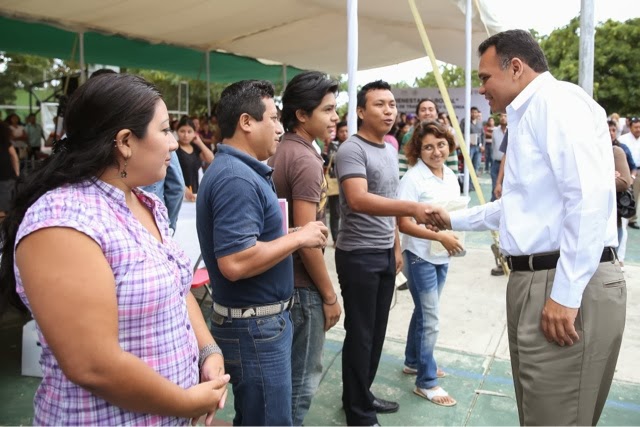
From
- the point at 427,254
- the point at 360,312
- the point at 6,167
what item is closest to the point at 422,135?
the point at 427,254

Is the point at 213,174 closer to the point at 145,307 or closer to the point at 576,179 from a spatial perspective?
the point at 145,307

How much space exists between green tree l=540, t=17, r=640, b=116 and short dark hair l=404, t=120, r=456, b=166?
28230mm

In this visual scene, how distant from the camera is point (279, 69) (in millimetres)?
14219

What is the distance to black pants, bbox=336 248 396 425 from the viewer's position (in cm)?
287

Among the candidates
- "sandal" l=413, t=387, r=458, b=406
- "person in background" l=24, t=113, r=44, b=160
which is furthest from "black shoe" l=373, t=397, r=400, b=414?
"person in background" l=24, t=113, r=44, b=160

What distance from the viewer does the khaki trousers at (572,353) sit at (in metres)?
1.95

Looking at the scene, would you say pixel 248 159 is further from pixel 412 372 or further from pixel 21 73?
pixel 21 73

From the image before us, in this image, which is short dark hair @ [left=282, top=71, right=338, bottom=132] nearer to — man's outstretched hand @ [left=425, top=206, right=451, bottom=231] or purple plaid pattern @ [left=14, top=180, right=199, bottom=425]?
man's outstretched hand @ [left=425, top=206, right=451, bottom=231]

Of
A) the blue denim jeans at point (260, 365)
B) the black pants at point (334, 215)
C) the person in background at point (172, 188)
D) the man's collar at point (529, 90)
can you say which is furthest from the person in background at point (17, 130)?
the man's collar at point (529, 90)

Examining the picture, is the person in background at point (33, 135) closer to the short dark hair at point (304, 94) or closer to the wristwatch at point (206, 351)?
the short dark hair at point (304, 94)

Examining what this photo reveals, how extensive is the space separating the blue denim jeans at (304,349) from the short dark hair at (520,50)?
50.5 inches

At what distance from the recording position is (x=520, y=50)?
6.93ft

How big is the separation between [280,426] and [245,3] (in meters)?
7.31

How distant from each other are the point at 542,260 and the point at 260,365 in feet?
3.66
